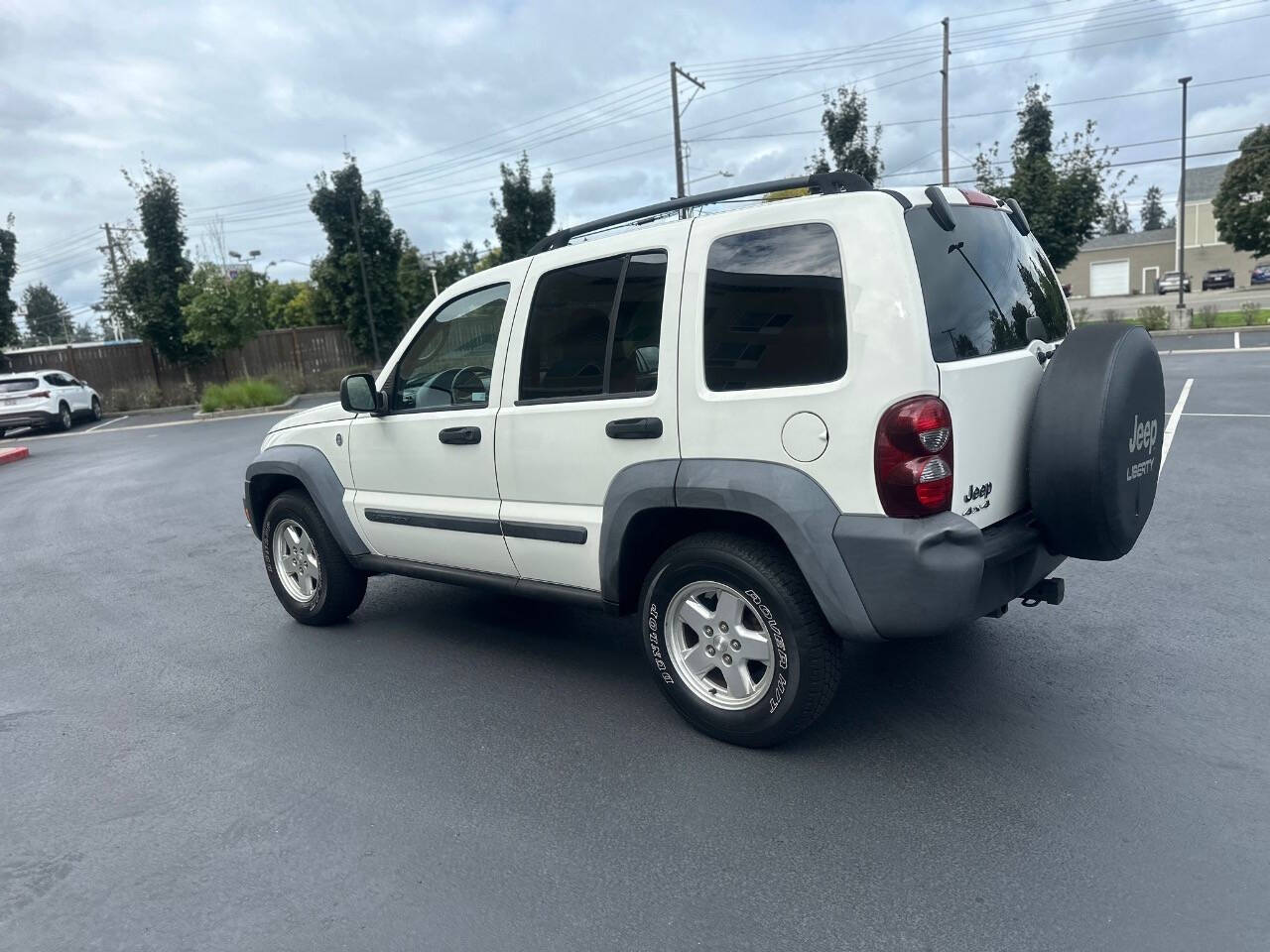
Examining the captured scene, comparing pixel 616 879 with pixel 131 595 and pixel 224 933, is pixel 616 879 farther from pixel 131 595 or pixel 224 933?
pixel 131 595

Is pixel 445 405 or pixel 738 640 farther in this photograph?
pixel 445 405

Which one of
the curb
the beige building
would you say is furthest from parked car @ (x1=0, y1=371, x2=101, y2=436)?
the beige building

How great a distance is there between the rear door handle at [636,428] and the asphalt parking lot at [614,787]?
126 cm

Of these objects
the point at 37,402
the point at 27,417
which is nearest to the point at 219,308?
the point at 37,402

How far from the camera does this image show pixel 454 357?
4613 mm

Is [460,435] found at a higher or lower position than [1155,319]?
higher

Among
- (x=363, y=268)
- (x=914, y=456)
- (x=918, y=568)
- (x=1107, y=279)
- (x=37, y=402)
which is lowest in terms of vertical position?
(x=918, y=568)

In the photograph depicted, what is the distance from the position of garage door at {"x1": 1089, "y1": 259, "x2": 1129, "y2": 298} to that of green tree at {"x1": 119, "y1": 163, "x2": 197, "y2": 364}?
60.7 meters

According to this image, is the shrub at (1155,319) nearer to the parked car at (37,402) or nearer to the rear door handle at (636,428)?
the rear door handle at (636,428)

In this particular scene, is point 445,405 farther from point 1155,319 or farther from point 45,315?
point 45,315

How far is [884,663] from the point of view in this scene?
4367 mm

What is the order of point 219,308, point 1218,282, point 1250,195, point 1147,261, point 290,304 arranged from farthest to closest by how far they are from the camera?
point 1147,261 < point 1218,282 < point 290,304 < point 1250,195 < point 219,308

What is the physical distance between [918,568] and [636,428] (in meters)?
1.24

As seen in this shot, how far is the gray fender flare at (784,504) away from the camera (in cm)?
319
